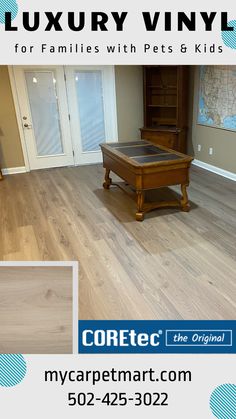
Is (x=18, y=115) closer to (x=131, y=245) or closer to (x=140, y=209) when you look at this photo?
(x=140, y=209)

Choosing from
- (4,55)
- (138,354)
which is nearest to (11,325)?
(138,354)

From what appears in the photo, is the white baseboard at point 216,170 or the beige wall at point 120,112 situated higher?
the beige wall at point 120,112

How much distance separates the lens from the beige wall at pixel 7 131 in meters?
4.37

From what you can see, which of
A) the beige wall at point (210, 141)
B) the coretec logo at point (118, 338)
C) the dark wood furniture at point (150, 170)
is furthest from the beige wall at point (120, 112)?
the coretec logo at point (118, 338)

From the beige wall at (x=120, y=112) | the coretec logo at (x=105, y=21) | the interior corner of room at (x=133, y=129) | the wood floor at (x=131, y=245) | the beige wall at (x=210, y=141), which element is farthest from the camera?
the beige wall at (x=120, y=112)

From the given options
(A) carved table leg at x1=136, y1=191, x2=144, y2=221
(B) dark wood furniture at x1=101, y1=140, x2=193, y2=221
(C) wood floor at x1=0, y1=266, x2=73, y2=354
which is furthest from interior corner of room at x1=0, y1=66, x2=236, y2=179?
(C) wood floor at x1=0, y1=266, x2=73, y2=354

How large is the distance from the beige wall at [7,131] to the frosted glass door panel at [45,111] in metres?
0.30

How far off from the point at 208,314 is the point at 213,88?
3.50m

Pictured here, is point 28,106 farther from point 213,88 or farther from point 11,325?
point 11,325

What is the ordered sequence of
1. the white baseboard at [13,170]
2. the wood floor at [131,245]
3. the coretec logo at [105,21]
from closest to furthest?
the coretec logo at [105,21], the wood floor at [131,245], the white baseboard at [13,170]

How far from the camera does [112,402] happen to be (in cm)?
110

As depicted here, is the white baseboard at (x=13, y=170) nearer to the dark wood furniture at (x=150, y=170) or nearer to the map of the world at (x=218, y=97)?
the dark wood furniture at (x=150, y=170)

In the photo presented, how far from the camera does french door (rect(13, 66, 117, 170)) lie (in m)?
4.58

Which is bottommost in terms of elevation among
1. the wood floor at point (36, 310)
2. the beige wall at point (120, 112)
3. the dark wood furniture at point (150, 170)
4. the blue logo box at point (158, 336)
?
the wood floor at point (36, 310)
